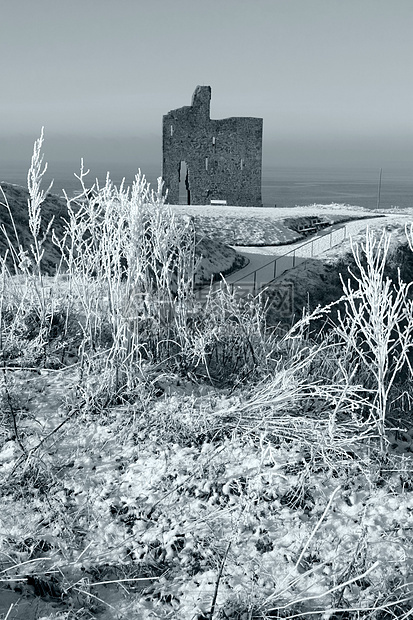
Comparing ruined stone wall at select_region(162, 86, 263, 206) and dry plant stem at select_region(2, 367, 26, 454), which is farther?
ruined stone wall at select_region(162, 86, 263, 206)

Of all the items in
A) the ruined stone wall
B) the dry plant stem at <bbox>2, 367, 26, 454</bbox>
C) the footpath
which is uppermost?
the ruined stone wall

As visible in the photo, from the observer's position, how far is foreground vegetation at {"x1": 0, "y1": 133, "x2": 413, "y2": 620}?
9.84ft

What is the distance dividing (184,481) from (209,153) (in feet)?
107

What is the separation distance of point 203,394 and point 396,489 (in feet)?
4.84

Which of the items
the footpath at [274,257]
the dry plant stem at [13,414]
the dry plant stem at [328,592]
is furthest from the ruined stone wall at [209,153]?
the dry plant stem at [328,592]

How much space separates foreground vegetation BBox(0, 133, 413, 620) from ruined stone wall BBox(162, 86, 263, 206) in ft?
98.5

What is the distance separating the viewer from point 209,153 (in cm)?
3481

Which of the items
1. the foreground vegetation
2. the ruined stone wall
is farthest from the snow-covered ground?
the ruined stone wall

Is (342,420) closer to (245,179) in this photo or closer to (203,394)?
(203,394)

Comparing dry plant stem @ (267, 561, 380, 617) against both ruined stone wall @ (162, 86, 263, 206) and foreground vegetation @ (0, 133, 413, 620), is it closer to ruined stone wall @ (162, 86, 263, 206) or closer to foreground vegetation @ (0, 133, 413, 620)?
foreground vegetation @ (0, 133, 413, 620)

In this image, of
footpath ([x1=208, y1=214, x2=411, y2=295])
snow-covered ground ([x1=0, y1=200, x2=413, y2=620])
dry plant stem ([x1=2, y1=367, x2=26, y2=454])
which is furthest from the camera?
footpath ([x1=208, y1=214, x2=411, y2=295])

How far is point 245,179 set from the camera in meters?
35.6

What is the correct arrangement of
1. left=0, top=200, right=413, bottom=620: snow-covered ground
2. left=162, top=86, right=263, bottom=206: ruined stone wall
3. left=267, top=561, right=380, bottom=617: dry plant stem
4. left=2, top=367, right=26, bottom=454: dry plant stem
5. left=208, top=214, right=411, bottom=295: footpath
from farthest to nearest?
left=162, top=86, right=263, bottom=206: ruined stone wall
left=208, top=214, right=411, bottom=295: footpath
left=2, top=367, right=26, bottom=454: dry plant stem
left=0, top=200, right=413, bottom=620: snow-covered ground
left=267, top=561, right=380, bottom=617: dry plant stem

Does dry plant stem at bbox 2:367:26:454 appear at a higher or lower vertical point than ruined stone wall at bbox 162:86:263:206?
lower
